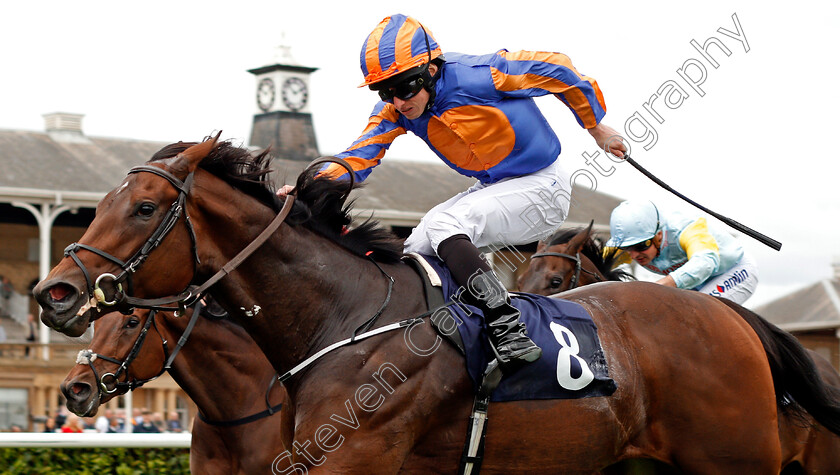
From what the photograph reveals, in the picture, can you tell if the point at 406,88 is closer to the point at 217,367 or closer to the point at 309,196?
the point at 309,196

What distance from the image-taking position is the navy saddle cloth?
3420 mm

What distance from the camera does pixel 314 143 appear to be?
1205 inches

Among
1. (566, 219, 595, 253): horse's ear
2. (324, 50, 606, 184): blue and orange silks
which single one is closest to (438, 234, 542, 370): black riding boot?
(324, 50, 606, 184): blue and orange silks

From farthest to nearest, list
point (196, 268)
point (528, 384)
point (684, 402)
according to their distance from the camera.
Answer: point (684, 402) < point (528, 384) < point (196, 268)

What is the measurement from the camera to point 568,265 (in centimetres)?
607

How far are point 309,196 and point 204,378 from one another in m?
1.64

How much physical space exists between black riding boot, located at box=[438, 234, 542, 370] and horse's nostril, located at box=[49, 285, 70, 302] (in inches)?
50.2

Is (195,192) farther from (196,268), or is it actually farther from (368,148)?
(368,148)

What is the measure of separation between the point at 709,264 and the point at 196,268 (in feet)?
9.86

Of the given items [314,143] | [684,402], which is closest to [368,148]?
[684,402]

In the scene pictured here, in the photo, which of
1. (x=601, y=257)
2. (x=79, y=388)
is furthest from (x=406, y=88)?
(x=601, y=257)

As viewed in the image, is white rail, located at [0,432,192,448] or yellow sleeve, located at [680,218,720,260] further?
white rail, located at [0,432,192,448]

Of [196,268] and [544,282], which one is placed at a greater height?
[196,268]

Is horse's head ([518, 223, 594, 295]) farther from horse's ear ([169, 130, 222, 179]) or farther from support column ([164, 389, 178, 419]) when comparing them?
support column ([164, 389, 178, 419])
